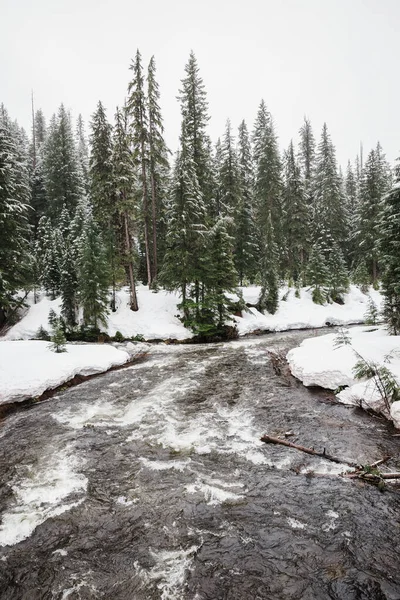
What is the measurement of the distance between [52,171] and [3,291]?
80.8ft

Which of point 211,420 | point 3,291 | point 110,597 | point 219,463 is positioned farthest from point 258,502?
point 3,291

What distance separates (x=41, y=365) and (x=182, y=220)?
45.2 ft

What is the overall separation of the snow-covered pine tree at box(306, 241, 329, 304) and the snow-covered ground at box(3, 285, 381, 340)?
852mm

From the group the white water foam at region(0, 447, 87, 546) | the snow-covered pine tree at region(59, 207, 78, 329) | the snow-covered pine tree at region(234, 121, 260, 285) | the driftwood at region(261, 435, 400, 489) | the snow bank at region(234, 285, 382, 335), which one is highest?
the snow-covered pine tree at region(234, 121, 260, 285)

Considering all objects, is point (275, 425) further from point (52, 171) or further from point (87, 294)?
point (52, 171)

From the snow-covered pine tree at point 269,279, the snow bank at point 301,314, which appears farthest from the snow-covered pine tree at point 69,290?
the snow-covered pine tree at point 269,279

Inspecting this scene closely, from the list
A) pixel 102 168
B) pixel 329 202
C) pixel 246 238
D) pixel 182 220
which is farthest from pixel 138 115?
pixel 329 202

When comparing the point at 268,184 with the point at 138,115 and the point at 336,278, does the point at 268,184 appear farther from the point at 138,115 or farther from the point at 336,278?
the point at 138,115

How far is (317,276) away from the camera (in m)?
33.0

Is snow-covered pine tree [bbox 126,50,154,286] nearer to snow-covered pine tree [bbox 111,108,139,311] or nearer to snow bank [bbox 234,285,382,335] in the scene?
snow-covered pine tree [bbox 111,108,139,311]

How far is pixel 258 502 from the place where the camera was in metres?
6.10

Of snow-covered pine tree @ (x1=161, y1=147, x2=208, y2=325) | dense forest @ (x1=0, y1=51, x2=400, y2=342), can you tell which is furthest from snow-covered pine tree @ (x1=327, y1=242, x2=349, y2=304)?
snow-covered pine tree @ (x1=161, y1=147, x2=208, y2=325)

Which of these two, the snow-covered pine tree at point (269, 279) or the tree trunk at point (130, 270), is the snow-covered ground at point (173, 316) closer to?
the tree trunk at point (130, 270)

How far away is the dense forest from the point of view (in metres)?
21.6
